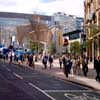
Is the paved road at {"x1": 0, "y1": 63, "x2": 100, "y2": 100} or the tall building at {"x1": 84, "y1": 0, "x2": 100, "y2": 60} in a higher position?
the tall building at {"x1": 84, "y1": 0, "x2": 100, "y2": 60}

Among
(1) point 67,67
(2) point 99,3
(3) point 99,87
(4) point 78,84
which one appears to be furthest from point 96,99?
(2) point 99,3

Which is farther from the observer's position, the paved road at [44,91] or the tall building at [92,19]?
the tall building at [92,19]

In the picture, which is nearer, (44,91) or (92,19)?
(44,91)

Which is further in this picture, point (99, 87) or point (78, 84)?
point (78, 84)

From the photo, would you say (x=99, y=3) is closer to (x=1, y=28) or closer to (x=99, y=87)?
(x=99, y=87)

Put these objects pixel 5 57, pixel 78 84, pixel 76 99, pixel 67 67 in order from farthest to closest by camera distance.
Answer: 1. pixel 5 57
2. pixel 67 67
3. pixel 78 84
4. pixel 76 99

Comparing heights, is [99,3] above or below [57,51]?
above

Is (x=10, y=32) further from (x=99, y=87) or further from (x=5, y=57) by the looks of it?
(x=99, y=87)

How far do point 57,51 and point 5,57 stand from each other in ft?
112

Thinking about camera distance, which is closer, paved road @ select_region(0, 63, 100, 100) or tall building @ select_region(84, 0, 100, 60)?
paved road @ select_region(0, 63, 100, 100)

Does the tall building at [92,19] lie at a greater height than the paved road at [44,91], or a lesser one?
greater

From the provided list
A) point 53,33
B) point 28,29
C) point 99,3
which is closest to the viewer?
point 99,3

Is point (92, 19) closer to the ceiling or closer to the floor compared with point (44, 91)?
closer to the ceiling

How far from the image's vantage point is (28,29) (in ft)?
396
